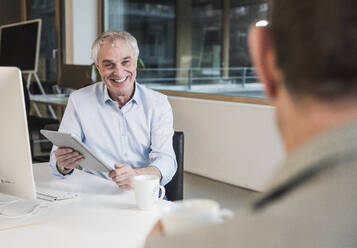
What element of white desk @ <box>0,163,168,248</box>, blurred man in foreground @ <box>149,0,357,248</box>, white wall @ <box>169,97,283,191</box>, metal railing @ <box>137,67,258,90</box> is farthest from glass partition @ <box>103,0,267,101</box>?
blurred man in foreground @ <box>149,0,357,248</box>

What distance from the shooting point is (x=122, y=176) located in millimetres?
1485

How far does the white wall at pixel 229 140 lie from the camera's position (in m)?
3.43

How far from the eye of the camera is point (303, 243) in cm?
36

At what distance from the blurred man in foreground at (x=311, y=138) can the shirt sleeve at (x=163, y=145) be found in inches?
56.1

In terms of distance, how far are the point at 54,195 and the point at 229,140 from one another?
240 centimetres

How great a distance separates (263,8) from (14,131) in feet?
9.39


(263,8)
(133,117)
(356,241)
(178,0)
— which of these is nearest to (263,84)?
(356,241)

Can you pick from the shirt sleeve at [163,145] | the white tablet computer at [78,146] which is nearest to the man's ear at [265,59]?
the white tablet computer at [78,146]

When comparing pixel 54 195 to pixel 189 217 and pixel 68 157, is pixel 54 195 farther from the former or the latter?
pixel 189 217

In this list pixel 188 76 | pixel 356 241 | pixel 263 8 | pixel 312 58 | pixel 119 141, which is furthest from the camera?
pixel 188 76

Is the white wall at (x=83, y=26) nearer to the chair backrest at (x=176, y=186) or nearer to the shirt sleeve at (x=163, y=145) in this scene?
the shirt sleeve at (x=163, y=145)

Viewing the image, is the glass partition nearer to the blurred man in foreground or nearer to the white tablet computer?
the white tablet computer

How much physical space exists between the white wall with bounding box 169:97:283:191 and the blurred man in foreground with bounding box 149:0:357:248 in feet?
9.37

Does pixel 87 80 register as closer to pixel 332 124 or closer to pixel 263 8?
pixel 263 8
